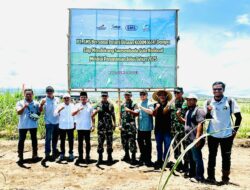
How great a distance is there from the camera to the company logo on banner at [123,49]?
10602 millimetres

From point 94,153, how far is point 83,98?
2.14m

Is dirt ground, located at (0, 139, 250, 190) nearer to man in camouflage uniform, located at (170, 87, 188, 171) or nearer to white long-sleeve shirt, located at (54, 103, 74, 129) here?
man in camouflage uniform, located at (170, 87, 188, 171)

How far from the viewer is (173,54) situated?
1077 centimetres

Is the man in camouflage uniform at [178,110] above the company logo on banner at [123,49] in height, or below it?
below

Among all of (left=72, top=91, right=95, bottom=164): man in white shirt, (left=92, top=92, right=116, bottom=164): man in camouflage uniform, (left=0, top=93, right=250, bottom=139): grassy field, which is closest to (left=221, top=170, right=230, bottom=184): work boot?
(left=92, top=92, right=116, bottom=164): man in camouflage uniform

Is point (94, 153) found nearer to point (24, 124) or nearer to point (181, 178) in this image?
point (24, 124)

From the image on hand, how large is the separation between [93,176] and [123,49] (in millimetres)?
5067

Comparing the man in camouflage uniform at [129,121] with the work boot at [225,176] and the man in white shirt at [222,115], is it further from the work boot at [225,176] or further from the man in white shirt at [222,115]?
the work boot at [225,176]

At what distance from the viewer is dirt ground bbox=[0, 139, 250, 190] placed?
592cm

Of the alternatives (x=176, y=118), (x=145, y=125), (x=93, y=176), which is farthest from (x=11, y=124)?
(x=176, y=118)

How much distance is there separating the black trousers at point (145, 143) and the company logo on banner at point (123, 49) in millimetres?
3541

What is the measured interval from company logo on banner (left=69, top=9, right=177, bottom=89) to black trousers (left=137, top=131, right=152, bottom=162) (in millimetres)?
3541

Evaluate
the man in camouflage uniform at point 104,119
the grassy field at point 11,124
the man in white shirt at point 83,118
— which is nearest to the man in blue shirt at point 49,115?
the man in white shirt at point 83,118

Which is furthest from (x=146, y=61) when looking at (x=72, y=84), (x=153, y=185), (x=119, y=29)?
(x=153, y=185)
